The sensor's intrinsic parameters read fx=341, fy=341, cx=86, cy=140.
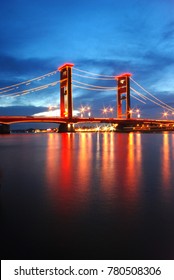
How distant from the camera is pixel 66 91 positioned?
65875 millimetres

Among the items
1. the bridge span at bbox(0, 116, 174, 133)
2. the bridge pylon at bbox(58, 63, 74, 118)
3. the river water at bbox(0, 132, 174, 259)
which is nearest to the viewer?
the river water at bbox(0, 132, 174, 259)

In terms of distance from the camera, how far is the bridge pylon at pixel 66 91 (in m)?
61.6

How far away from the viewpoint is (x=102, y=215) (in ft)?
16.7

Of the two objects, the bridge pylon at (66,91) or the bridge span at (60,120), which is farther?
the bridge pylon at (66,91)

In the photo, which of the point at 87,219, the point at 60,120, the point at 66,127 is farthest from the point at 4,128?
the point at 87,219

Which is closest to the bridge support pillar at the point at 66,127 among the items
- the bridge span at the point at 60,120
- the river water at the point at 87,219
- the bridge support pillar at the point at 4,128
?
the bridge span at the point at 60,120

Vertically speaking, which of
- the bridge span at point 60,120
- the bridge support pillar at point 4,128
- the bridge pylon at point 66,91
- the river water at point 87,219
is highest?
the bridge pylon at point 66,91

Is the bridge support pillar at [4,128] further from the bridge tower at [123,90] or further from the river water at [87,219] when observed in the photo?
the river water at [87,219]

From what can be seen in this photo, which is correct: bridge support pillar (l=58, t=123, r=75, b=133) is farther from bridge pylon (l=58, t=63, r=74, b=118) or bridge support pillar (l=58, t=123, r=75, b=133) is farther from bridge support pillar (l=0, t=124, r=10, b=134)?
bridge support pillar (l=0, t=124, r=10, b=134)

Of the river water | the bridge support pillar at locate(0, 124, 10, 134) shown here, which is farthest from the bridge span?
the river water

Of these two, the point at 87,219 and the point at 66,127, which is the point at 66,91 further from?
the point at 87,219

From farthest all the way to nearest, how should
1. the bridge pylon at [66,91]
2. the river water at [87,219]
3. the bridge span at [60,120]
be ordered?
the bridge pylon at [66,91], the bridge span at [60,120], the river water at [87,219]

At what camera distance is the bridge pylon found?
6156 centimetres
